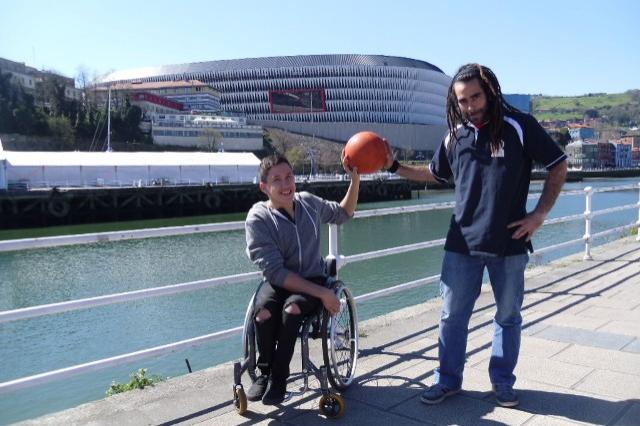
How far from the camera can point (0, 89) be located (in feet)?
250

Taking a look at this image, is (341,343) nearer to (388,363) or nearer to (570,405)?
(388,363)

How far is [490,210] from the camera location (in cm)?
315

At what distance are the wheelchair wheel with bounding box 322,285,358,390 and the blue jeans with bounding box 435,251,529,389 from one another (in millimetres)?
503

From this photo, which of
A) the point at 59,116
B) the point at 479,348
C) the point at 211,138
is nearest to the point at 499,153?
the point at 479,348

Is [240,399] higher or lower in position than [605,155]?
lower

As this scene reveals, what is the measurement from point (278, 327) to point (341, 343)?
543 millimetres

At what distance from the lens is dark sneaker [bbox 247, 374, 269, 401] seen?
3.17 metres

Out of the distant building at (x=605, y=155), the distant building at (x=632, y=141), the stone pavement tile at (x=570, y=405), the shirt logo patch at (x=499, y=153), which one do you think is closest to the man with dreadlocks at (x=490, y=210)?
the shirt logo patch at (x=499, y=153)

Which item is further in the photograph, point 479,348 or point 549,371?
point 479,348

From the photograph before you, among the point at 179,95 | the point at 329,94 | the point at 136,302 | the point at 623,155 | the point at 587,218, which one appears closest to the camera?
the point at 587,218

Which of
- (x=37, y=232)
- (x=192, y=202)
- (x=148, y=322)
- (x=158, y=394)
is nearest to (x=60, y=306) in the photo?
(x=158, y=394)

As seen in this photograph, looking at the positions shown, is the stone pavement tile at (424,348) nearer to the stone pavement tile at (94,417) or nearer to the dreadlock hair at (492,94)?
the dreadlock hair at (492,94)

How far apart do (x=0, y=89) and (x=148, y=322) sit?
75.5 meters

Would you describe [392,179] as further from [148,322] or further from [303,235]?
[303,235]
